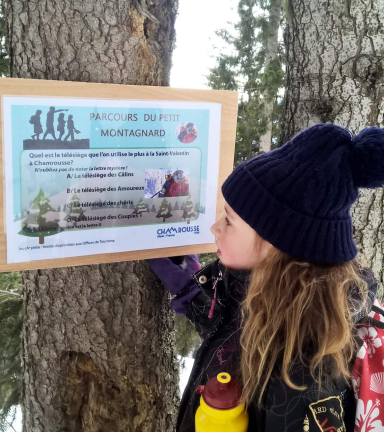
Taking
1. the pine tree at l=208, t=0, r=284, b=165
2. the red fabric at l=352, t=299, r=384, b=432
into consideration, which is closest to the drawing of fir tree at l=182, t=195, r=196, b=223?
the red fabric at l=352, t=299, r=384, b=432

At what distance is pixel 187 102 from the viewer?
1.59 meters

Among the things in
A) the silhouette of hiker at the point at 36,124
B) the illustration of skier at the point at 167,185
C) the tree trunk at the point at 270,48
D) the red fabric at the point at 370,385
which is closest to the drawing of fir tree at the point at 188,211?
the illustration of skier at the point at 167,185

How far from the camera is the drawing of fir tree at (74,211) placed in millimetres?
1456

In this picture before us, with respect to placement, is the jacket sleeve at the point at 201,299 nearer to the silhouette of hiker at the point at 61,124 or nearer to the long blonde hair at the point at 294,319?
the long blonde hair at the point at 294,319

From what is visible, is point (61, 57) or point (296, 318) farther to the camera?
point (61, 57)

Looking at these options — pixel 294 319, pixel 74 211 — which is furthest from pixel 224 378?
pixel 74 211

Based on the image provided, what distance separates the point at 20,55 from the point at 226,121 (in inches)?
33.6

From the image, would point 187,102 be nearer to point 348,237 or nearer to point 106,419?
point 348,237

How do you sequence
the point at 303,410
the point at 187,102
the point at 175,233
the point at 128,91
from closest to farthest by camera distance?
the point at 303,410 < the point at 128,91 < the point at 187,102 < the point at 175,233

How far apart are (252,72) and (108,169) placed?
6049mm

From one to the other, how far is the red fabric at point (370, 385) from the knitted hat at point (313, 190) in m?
0.35

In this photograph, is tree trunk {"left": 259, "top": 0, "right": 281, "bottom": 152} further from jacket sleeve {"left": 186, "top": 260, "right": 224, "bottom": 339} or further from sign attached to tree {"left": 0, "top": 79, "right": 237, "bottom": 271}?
Result: jacket sleeve {"left": 186, "top": 260, "right": 224, "bottom": 339}

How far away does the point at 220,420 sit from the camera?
1.21 metres

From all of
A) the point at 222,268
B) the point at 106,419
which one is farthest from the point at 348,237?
the point at 106,419
